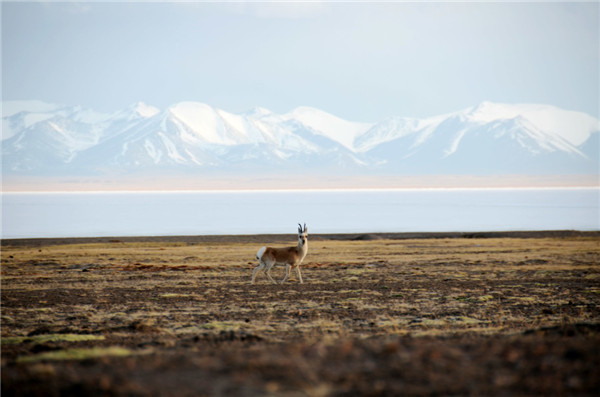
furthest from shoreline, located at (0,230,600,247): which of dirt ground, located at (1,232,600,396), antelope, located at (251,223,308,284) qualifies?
antelope, located at (251,223,308,284)

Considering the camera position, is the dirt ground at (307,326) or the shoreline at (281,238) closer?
the dirt ground at (307,326)

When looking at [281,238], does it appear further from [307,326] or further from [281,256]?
[307,326]

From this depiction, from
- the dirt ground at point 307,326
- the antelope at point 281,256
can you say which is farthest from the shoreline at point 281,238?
the antelope at point 281,256

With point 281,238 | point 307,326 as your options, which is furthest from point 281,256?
point 281,238

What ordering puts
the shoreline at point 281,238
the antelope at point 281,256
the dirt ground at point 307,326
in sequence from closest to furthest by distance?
the dirt ground at point 307,326 → the antelope at point 281,256 → the shoreline at point 281,238

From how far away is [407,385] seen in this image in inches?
332

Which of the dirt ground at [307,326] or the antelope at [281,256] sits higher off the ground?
the antelope at [281,256]

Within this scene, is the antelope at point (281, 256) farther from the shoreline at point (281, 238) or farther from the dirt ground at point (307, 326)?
the shoreline at point (281, 238)

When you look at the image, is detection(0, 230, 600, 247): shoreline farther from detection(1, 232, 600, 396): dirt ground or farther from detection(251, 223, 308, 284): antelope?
detection(251, 223, 308, 284): antelope

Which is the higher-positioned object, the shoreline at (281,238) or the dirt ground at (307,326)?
the shoreline at (281,238)

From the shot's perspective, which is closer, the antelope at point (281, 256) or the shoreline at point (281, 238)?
the antelope at point (281, 256)

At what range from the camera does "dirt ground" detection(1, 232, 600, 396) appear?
8.53 m

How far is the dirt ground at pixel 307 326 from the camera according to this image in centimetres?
853

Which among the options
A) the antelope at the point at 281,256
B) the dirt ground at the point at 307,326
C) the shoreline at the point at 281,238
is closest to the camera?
the dirt ground at the point at 307,326
